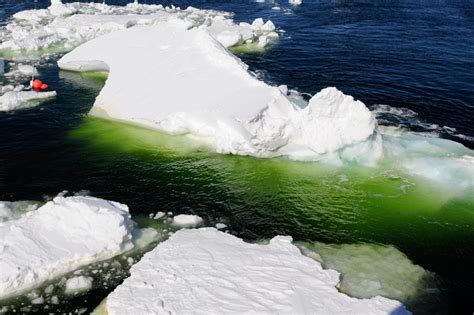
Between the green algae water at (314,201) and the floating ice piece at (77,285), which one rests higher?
the green algae water at (314,201)

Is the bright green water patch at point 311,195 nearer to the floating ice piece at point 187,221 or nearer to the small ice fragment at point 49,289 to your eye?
the floating ice piece at point 187,221

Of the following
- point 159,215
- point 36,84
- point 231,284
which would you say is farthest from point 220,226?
point 36,84

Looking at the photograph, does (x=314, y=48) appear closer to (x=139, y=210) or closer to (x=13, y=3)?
(x=139, y=210)

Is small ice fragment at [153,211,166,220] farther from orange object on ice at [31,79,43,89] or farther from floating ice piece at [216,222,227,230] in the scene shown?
orange object on ice at [31,79,43,89]

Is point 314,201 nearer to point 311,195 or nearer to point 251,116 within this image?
point 311,195

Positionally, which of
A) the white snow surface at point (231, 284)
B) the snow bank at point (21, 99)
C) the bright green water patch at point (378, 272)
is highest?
the snow bank at point (21, 99)

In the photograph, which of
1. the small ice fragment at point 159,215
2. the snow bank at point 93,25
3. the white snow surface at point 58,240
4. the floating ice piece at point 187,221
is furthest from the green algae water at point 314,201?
the snow bank at point 93,25
